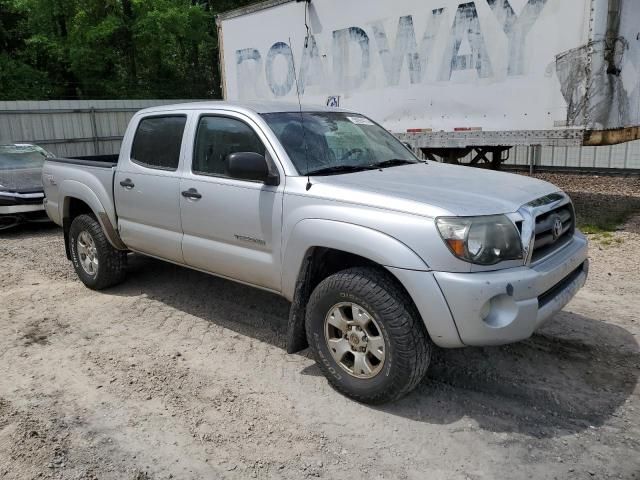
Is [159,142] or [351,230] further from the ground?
[159,142]

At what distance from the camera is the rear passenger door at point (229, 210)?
403 centimetres

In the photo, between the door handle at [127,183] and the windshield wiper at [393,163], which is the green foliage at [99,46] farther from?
the windshield wiper at [393,163]

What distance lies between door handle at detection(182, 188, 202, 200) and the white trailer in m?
2.07

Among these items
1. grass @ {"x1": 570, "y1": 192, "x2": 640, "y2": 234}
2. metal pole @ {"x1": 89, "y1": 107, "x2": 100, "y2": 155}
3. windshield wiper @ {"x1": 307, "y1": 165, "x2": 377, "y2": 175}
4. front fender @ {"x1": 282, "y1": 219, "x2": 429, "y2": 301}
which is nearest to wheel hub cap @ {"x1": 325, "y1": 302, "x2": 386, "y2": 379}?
front fender @ {"x1": 282, "y1": 219, "x2": 429, "y2": 301}

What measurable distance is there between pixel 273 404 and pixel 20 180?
8109mm

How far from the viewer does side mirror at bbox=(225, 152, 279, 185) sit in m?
3.84

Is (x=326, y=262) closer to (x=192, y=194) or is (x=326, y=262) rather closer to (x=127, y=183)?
(x=192, y=194)

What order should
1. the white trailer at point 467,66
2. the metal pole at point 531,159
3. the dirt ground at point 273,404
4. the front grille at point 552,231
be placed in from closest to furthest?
the dirt ground at point 273,404
the front grille at point 552,231
the white trailer at point 467,66
the metal pole at point 531,159

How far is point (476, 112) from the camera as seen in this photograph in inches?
331

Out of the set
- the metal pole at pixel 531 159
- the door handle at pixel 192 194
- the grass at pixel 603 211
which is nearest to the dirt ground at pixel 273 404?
the door handle at pixel 192 194

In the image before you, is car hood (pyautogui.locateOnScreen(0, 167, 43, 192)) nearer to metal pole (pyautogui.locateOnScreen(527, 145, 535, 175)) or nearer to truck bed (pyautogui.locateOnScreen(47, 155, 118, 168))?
truck bed (pyautogui.locateOnScreen(47, 155, 118, 168))

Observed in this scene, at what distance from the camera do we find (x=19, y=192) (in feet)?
31.0

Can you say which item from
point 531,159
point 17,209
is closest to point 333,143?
point 17,209

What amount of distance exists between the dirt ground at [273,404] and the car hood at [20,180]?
479cm
